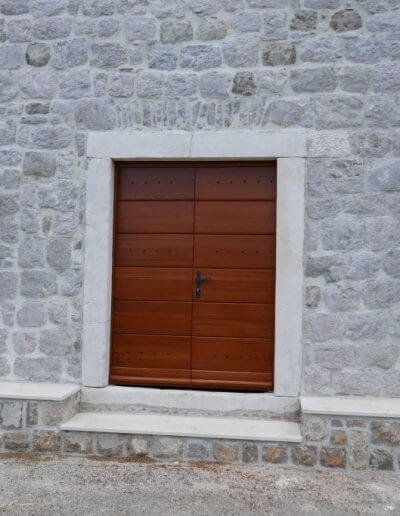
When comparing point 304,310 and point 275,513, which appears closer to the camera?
point 275,513

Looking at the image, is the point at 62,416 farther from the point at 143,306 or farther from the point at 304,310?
the point at 304,310

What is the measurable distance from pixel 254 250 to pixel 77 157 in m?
1.63

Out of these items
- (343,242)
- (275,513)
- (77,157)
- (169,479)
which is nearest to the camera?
(275,513)

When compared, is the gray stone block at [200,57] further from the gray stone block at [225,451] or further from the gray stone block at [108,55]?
the gray stone block at [225,451]

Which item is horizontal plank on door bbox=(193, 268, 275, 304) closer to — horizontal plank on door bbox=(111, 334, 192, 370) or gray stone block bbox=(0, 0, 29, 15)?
horizontal plank on door bbox=(111, 334, 192, 370)

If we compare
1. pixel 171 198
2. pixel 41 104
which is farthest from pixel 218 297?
pixel 41 104

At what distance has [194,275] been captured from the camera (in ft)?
14.1

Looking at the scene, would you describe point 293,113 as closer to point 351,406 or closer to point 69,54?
point 69,54

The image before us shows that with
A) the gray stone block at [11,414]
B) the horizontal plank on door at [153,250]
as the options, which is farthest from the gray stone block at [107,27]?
the gray stone block at [11,414]

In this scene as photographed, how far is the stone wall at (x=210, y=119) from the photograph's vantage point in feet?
13.1

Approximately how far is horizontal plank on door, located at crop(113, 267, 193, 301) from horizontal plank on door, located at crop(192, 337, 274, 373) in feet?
1.35

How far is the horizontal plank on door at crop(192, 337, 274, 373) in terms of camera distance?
4207mm

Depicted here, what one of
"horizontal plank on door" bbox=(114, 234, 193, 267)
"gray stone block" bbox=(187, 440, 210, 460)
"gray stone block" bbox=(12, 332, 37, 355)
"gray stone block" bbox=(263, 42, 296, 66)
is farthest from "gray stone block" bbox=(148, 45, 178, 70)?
"gray stone block" bbox=(187, 440, 210, 460)

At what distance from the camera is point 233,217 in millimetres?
4273
